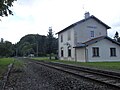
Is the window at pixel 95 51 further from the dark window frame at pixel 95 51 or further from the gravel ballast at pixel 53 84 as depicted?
the gravel ballast at pixel 53 84

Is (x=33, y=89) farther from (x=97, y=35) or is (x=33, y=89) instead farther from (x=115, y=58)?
(x=97, y=35)

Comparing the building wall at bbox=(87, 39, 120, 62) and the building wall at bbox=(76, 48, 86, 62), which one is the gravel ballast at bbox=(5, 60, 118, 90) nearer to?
the building wall at bbox=(87, 39, 120, 62)

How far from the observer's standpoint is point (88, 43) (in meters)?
37.8

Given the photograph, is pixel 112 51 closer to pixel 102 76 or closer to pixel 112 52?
pixel 112 52

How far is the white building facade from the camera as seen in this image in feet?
126

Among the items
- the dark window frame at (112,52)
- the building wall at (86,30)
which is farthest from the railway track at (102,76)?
the building wall at (86,30)

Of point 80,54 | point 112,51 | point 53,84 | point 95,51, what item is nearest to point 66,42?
point 80,54

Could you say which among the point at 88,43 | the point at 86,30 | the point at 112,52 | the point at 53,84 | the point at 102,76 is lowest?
the point at 53,84

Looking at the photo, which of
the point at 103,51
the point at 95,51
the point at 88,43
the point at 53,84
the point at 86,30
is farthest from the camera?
the point at 86,30

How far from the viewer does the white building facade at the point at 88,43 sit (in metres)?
38.3

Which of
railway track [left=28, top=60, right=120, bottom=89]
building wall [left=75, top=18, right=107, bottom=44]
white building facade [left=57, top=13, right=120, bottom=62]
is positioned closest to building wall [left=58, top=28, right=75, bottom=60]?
white building facade [left=57, top=13, right=120, bottom=62]

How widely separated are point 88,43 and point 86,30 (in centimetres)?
629

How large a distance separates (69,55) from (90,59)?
841 cm

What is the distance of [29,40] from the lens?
5950 inches
